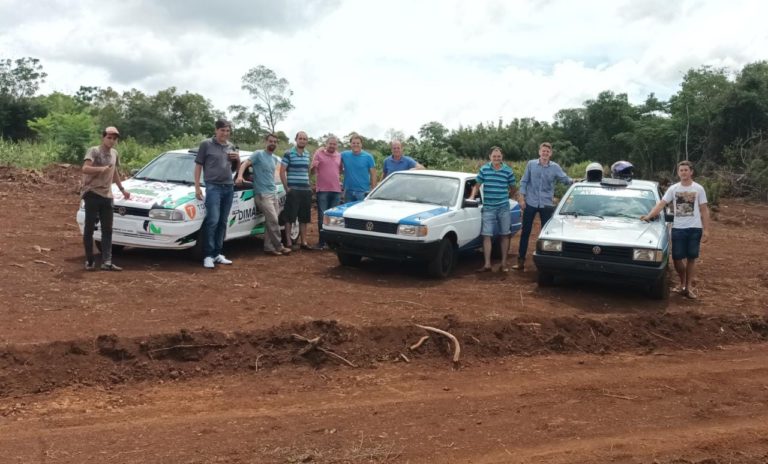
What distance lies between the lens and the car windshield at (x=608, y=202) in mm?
9344

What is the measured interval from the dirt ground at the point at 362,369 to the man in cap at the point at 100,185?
0.55 m

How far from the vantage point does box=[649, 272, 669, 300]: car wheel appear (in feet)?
27.6

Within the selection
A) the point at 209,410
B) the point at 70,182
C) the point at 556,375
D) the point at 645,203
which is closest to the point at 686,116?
the point at 645,203

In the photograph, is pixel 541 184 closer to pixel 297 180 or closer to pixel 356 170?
pixel 356 170

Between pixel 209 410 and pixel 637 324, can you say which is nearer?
pixel 209 410

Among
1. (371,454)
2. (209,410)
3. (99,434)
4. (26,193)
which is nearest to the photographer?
(371,454)

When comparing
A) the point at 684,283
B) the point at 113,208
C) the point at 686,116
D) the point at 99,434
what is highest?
the point at 686,116

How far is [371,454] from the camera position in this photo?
421 centimetres

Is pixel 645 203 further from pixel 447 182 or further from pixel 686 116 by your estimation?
pixel 686 116

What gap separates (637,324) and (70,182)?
607 inches

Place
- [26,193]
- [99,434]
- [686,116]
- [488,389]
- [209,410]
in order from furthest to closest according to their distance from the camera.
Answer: [686,116] < [26,193] < [488,389] < [209,410] < [99,434]

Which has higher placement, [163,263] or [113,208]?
[113,208]

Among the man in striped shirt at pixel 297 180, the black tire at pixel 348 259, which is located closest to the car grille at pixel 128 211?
the man in striped shirt at pixel 297 180

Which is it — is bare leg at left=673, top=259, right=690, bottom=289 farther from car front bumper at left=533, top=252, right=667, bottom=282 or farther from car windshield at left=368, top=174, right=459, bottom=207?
car windshield at left=368, top=174, right=459, bottom=207
